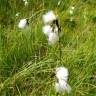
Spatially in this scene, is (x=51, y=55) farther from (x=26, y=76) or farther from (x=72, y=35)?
(x=72, y=35)

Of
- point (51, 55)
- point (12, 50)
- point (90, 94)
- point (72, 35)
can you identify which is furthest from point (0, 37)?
point (90, 94)

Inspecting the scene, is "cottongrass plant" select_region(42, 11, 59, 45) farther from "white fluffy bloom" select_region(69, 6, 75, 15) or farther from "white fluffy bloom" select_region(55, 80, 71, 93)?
"white fluffy bloom" select_region(69, 6, 75, 15)

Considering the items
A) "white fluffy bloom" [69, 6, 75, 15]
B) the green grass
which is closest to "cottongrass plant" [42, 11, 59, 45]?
the green grass

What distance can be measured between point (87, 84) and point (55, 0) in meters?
1.29

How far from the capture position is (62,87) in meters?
2.08

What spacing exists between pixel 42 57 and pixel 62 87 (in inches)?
23.4

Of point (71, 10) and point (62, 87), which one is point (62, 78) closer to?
point (62, 87)

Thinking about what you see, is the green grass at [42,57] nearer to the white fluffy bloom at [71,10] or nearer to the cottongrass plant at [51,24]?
the white fluffy bloom at [71,10]

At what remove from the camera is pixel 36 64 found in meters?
2.47

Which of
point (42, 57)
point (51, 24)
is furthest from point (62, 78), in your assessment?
point (42, 57)

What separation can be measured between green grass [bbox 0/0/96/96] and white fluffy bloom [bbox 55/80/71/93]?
0.10 meters

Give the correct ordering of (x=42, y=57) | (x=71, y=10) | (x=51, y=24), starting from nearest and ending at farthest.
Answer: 1. (x=51, y=24)
2. (x=42, y=57)
3. (x=71, y=10)

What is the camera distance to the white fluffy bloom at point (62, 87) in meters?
2.02

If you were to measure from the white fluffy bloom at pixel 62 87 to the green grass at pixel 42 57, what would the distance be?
102 millimetres
